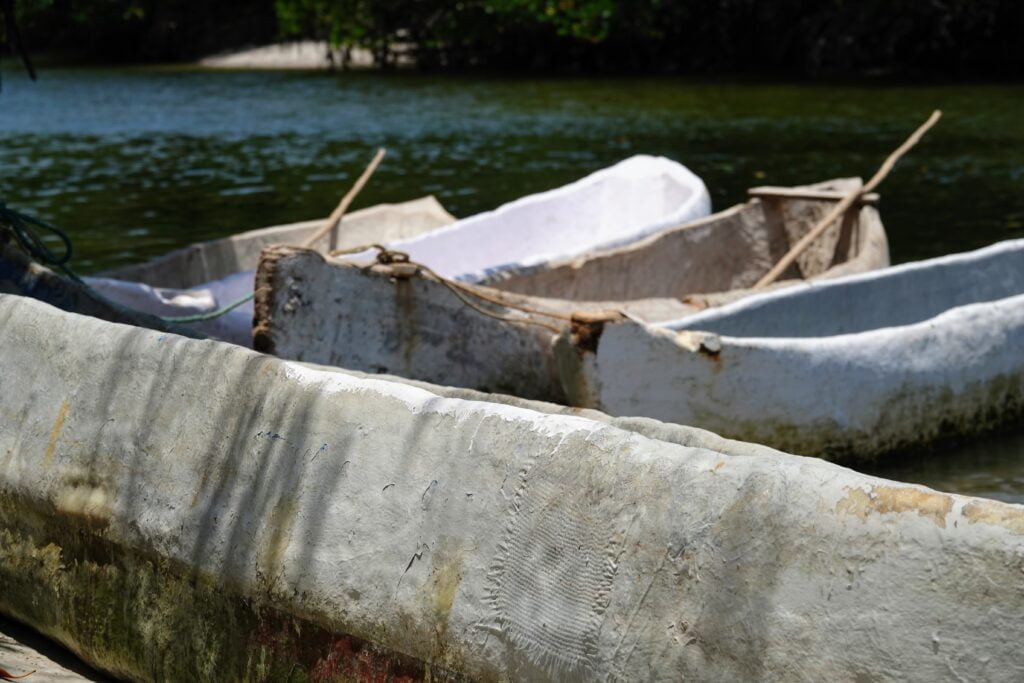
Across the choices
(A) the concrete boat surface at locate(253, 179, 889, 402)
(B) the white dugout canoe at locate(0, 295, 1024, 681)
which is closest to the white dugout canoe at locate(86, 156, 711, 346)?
(A) the concrete boat surface at locate(253, 179, 889, 402)

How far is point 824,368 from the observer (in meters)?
5.85

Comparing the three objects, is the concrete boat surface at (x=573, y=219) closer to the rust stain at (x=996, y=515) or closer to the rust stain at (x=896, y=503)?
the rust stain at (x=896, y=503)

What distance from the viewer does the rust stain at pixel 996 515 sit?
220cm

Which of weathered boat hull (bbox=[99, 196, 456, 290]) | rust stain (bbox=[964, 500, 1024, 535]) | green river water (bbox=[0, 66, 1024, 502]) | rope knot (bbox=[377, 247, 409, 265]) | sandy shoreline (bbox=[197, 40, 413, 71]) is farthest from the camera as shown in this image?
sandy shoreline (bbox=[197, 40, 413, 71])

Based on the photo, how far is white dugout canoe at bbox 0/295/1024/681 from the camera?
2.30 metres

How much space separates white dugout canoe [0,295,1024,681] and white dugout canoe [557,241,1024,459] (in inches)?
96.1

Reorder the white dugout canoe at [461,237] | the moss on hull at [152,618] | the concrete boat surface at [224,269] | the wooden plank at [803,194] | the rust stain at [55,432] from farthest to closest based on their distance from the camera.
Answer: the wooden plank at [803,194] < the white dugout canoe at [461,237] < the concrete boat surface at [224,269] < the rust stain at [55,432] < the moss on hull at [152,618]

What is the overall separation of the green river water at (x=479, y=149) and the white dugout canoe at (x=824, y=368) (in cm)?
23

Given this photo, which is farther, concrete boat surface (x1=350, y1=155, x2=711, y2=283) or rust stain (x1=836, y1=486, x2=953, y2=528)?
concrete boat surface (x1=350, y1=155, x2=711, y2=283)

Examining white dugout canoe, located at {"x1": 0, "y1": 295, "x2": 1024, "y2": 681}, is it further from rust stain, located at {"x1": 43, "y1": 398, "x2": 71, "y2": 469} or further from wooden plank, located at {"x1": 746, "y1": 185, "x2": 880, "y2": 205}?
wooden plank, located at {"x1": 746, "y1": 185, "x2": 880, "y2": 205}

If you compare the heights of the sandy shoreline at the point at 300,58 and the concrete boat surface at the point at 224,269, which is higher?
the concrete boat surface at the point at 224,269

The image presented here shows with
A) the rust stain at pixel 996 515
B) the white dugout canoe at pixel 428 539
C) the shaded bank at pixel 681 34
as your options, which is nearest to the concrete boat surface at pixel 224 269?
the white dugout canoe at pixel 428 539

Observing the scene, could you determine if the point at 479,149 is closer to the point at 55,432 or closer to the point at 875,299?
the point at 875,299

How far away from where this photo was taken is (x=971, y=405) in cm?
652
